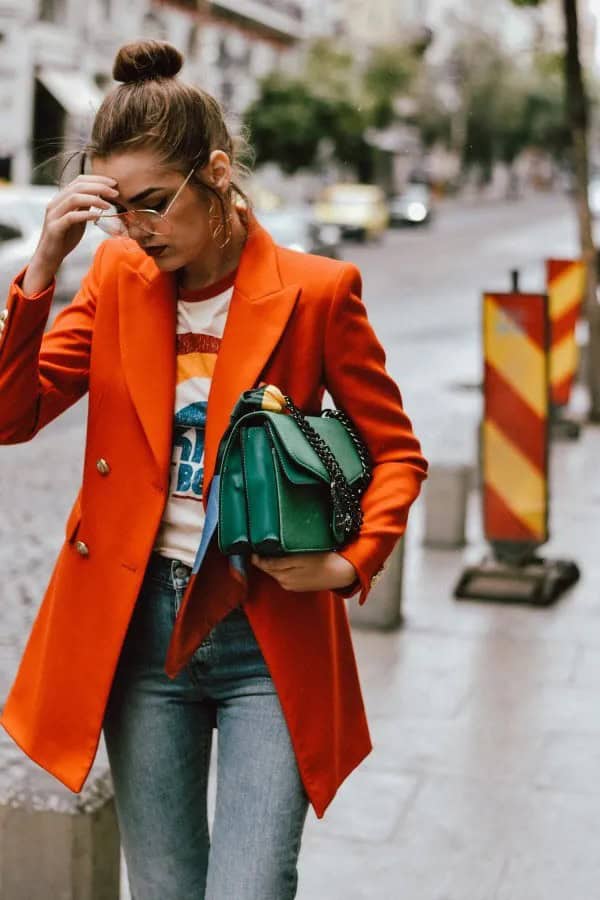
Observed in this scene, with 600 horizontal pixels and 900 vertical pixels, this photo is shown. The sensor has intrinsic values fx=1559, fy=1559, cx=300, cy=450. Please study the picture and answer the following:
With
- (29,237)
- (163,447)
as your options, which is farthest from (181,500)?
(29,237)

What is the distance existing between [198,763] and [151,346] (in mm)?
706

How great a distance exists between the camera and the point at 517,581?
23.1 ft

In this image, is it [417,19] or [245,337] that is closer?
[245,337]

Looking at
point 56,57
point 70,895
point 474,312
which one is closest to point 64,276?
point 474,312

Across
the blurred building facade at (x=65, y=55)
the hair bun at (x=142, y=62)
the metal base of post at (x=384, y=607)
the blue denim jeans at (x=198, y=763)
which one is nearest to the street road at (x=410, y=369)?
the blue denim jeans at (x=198, y=763)

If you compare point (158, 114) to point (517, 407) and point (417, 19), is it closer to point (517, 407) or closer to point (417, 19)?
point (517, 407)

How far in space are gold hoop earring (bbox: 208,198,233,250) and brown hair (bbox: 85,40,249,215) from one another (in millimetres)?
24

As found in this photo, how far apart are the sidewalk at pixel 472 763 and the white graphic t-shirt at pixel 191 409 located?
1.75 m

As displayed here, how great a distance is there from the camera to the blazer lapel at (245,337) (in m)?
2.47

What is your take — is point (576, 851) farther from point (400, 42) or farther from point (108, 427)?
point (400, 42)

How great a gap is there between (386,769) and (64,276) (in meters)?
14.0

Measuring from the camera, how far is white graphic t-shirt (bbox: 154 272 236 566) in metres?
2.54

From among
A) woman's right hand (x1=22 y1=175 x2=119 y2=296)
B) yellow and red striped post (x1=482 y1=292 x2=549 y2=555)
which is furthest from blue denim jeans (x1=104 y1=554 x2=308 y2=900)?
yellow and red striped post (x1=482 y1=292 x2=549 y2=555)

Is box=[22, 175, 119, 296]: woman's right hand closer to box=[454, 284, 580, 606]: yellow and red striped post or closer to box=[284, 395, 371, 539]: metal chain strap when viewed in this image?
box=[284, 395, 371, 539]: metal chain strap
